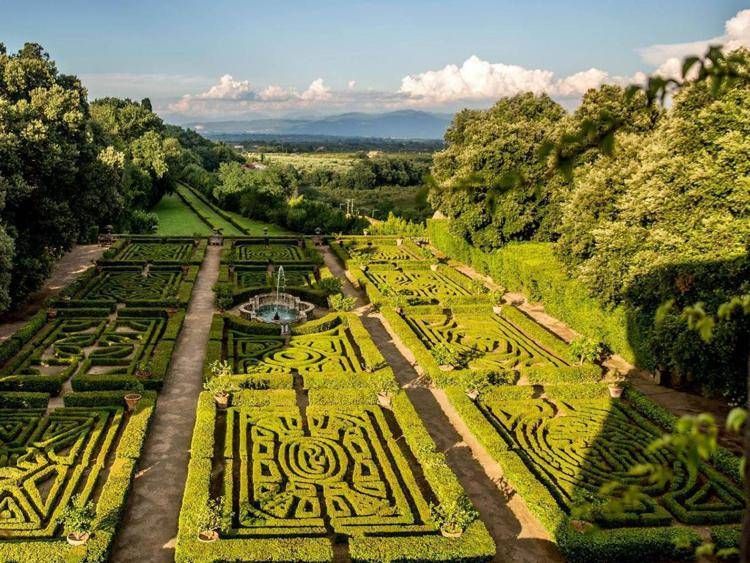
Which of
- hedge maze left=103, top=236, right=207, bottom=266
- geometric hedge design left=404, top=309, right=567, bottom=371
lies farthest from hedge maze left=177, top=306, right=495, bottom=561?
hedge maze left=103, top=236, right=207, bottom=266

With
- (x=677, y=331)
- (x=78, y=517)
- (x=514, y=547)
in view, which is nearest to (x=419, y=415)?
(x=514, y=547)

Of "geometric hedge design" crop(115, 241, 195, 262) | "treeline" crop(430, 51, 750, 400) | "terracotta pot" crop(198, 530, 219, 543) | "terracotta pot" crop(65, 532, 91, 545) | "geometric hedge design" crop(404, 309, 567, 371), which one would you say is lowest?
"geometric hedge design" crop(404, 309, 567, 371)

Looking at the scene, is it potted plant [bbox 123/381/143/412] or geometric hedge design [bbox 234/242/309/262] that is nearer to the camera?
potted plant [bbox 123/381/143/412]

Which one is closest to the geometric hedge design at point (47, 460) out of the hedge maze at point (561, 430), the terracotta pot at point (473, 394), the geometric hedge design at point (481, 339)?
the hedge maze at point (561, 430)

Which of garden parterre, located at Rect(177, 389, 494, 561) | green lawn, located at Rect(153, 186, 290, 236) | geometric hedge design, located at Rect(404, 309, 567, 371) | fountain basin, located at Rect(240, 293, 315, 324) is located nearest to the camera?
garden parterre, located at Rect(177, 389, 494, 561)

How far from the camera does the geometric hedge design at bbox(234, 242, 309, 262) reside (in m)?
39.1

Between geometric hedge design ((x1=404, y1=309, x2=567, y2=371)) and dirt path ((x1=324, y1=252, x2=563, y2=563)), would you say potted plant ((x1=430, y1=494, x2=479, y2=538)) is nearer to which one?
dirt path ((x1=324, y1=252, x2=563, y2=563))

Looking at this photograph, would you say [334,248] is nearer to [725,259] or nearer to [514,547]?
[725,259]

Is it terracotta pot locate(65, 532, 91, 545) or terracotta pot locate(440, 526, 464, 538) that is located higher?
terracotta pot locate(65, 532, 91, 545)

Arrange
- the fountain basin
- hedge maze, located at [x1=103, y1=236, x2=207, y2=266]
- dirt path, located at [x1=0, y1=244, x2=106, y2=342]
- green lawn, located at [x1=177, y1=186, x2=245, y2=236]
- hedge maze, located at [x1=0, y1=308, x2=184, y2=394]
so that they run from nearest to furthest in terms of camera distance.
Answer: hedge maze, located at [x1=0, y1=308, x2=184, y2=394]
dirt path, located at [x1=0, y1=244, x2=106, y2=342]
the fountain basin
hedge maze, located at [x1=103, y1=236, x2=207, y2=266]
green lawn, located at [x1=177, y1=186, x2=245, y2=236]

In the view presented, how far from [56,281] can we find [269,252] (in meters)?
13.3

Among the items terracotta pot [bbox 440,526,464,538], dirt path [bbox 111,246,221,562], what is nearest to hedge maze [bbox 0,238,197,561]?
dirt path [bbox 111,246,221,562]

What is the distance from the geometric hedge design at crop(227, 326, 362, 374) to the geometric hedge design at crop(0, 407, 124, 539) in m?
5.40

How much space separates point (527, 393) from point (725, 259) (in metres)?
7.20
